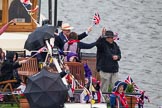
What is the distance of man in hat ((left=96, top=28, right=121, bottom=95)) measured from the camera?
20.1 meters

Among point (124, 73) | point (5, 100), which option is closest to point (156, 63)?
point (124, 73)

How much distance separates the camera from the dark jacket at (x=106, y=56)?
2009 centimetres

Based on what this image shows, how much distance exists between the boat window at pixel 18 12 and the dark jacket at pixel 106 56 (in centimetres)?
368

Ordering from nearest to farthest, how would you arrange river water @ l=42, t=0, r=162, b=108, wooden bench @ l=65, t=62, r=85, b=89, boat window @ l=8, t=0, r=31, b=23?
wooden bench @ l=65, t=62, r=85, b=89, boat window @ l=8, t=0, r=31, b=23, river water @ l=42, t=0, r=162, b=108

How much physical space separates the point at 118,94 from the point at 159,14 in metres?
30.6

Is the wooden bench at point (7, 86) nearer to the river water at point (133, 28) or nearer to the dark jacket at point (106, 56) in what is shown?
the dark jacket at point (106, 56)

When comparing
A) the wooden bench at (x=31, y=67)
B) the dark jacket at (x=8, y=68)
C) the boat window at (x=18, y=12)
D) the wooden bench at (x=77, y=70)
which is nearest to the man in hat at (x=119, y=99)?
the wooden bench at (x=77, y=70)

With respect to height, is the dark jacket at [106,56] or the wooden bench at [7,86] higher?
the dark jacket at [106,56]

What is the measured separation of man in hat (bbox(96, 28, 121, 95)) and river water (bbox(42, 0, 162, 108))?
479cm

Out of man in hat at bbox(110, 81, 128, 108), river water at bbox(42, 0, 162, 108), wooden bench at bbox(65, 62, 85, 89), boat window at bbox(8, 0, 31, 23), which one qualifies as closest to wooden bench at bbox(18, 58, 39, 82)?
wooden bench at bbox(65, 62, 85, 89)

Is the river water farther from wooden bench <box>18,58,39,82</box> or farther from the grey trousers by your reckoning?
wooden bench <box>18,58,39,82</box>

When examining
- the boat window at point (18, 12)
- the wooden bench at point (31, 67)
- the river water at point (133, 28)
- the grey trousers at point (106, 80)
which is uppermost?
the boat window at point (18, 12)

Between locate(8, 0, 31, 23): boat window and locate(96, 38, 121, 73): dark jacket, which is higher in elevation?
locate(8, 0, 31, 23): boat window

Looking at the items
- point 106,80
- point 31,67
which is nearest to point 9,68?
point 31,67
